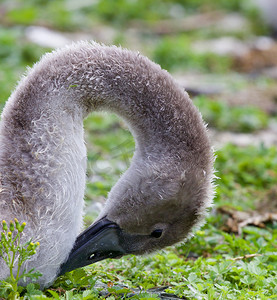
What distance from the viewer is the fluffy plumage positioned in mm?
4746

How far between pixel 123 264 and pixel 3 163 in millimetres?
1445

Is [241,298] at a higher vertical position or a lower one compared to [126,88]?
lower

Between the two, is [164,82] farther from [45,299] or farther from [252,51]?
[252,51]

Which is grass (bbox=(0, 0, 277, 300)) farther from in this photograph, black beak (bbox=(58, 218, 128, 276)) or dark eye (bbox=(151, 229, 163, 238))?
dark eye (bbox=(151, 229, 163, 238))

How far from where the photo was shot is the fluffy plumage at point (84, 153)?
4.75 meters

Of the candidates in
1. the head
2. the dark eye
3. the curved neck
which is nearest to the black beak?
the head

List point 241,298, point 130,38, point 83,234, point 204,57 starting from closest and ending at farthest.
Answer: point 241,298 < point 83,234 < point 204,57 < point 130,38

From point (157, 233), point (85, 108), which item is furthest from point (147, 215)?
point (85, 108)

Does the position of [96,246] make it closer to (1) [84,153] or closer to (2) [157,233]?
(2) [157,233]

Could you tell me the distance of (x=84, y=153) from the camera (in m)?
5.12

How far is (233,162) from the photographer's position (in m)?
8.46

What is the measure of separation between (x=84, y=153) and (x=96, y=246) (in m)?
0.79

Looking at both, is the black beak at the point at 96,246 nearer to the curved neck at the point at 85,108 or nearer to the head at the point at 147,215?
the head at the point at 147,215

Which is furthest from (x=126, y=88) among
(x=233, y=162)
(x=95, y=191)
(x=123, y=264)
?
(x=233, y=162)
